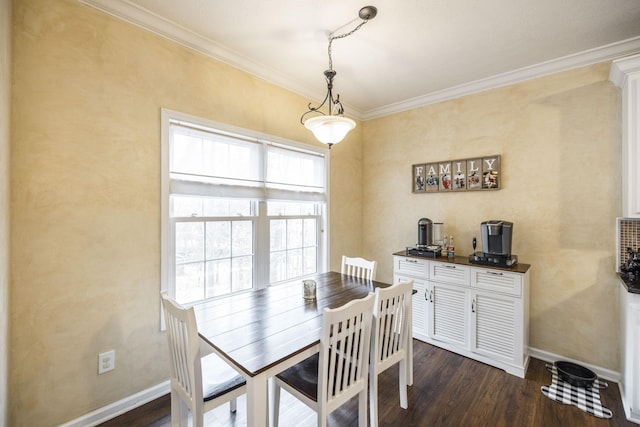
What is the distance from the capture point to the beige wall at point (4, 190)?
1.35m

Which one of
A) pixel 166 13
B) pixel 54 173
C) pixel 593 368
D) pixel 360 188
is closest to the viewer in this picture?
pixel 54 173

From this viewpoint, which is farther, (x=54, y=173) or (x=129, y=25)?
(x=129, y=25)

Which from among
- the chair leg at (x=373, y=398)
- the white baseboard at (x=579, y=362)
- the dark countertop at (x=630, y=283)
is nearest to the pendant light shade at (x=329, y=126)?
the chair leg at (x=373, y=398)

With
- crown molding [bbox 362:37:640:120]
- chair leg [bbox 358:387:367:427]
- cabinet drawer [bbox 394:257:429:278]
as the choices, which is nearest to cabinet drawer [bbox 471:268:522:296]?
cabinet drawer [bbox 394:257:429:278]

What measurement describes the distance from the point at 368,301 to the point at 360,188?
103 inches

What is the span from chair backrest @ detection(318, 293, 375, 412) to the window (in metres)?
1.39

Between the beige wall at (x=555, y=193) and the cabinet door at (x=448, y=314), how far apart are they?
2.00 ft

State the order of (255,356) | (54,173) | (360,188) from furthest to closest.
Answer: (360,188) < (54,173) < (255,356)

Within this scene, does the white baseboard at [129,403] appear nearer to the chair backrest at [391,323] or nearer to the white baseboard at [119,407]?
the white baseboard at [119,407]

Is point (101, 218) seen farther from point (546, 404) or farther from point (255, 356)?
point (546, 404)

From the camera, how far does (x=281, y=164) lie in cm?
291

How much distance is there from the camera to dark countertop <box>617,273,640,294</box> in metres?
1.78

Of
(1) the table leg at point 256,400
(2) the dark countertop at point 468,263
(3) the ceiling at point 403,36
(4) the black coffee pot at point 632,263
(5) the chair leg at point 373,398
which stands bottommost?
(5) the chair leg at point 373,398

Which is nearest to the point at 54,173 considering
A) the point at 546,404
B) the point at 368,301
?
the point at 368,301
